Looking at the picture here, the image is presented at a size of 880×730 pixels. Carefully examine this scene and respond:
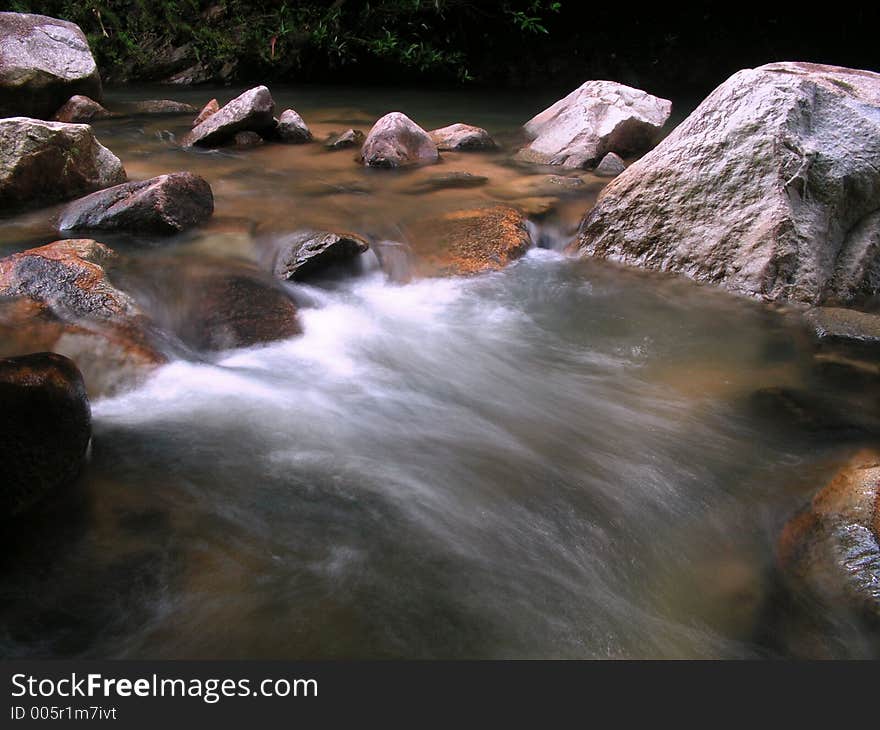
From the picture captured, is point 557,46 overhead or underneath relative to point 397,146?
overhead

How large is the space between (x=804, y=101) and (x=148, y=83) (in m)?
11.7

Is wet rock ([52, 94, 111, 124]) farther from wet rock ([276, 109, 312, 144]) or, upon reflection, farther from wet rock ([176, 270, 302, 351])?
wet rock ([176, 270, 302, 351])

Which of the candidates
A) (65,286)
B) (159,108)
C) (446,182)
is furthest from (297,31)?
(65,286)

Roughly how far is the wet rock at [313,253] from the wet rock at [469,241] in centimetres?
50

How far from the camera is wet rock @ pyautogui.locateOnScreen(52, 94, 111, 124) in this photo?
8352 mm

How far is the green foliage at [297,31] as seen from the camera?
11508 mm

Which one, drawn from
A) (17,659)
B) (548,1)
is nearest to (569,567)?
(17,659)

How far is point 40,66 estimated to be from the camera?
7.85 metres

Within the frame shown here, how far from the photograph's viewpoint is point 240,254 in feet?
15.7

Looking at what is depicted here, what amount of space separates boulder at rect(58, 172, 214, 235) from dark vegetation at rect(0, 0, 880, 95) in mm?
7865

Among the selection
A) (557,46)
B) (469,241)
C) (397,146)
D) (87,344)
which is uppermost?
(557,46)

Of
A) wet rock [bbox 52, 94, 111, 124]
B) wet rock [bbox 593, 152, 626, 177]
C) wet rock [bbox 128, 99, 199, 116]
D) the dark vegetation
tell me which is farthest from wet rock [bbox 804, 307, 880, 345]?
the dark vegetation

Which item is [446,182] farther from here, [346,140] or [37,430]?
[37,430]

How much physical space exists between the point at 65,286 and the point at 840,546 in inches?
137
